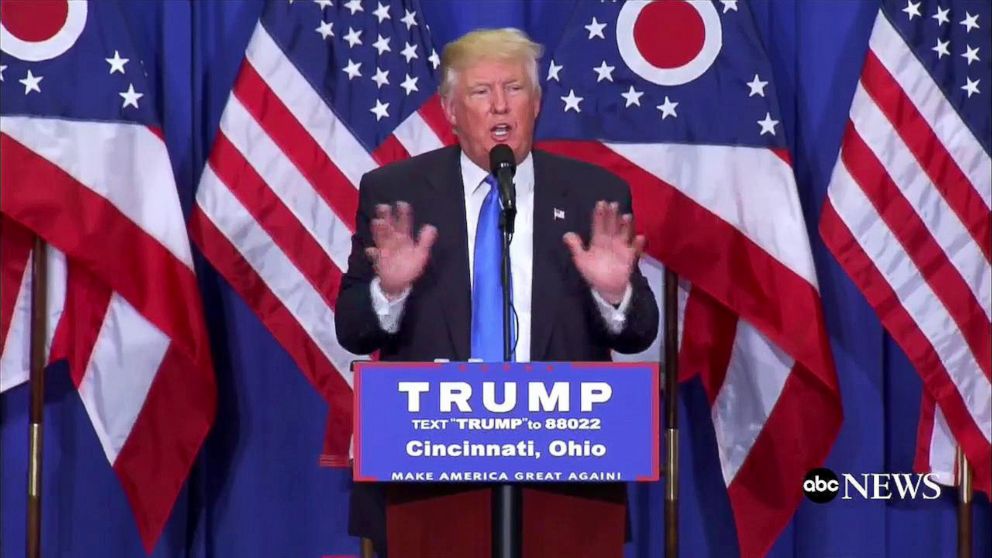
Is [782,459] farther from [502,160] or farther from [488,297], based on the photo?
[502,160]

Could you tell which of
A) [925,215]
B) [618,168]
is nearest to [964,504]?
[925,215]

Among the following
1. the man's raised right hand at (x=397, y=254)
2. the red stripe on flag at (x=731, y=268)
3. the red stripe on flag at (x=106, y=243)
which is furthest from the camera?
the red stripe on flag at (x=731, y=268)

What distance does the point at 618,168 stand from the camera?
3980 millimetres

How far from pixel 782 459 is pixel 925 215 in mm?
821

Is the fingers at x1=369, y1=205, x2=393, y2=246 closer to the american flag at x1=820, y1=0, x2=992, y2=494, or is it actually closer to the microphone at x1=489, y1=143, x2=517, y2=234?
the microphone at x1=489, y1=143, x2=517, y2=234

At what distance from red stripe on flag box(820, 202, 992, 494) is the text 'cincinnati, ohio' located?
82.9 inches

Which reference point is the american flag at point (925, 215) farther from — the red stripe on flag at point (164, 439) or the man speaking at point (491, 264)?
the red stripe on flag at point (164, 439)

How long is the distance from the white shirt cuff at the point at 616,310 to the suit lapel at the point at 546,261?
12cm

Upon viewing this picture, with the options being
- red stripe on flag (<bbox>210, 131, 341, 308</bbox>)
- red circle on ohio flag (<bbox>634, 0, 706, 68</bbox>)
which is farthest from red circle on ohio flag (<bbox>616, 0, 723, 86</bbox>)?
red stripe on flag (<bbox>210, 131, 341, 308</bbox>)

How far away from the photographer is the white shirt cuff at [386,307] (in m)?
2.40

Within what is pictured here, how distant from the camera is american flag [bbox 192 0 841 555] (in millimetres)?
3971

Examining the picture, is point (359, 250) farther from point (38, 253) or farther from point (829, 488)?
point (829, 488)

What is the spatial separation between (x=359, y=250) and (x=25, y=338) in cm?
184

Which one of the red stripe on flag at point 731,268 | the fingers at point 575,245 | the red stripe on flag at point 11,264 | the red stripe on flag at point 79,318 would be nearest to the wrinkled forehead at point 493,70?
the fingers at point 575,245
